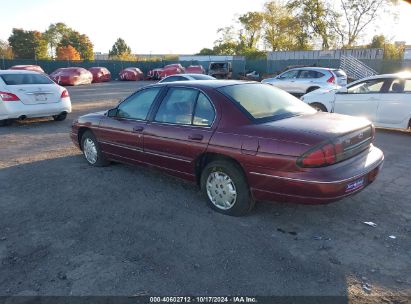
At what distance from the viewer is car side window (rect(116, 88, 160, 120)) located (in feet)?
16.6

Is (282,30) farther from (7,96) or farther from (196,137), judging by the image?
(196,137)

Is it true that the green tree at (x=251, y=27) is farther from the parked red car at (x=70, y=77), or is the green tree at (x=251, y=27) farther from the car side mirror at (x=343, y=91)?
the car side mirror at (x=343, y=91)

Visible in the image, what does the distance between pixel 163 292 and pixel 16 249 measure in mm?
1680

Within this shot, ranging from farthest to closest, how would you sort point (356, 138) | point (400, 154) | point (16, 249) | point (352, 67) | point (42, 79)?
point (352, 67) → point (42, 79) → point (400, 154) → point (356, 138) → point (16, 249)

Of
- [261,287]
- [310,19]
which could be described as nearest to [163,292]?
[261,287]

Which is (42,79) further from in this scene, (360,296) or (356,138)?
(360,296)

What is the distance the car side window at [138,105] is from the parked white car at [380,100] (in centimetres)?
587

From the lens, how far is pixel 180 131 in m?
4.45

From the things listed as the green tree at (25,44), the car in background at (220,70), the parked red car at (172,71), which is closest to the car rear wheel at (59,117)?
the car in background at (220,70)

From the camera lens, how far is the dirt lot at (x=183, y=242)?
294 cm

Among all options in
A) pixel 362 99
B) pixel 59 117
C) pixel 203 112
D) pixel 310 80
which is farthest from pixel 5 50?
pixel 203 112

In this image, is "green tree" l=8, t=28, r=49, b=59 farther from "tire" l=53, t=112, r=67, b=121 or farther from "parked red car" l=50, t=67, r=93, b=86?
"tire" l=53, t=112, r=67, b=121

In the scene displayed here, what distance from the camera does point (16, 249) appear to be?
350 centimetres

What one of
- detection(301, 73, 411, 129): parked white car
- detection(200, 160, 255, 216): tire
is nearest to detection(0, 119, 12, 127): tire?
detection(200, 160, 255, 216): tire
